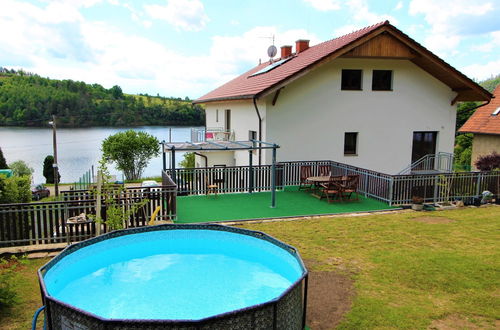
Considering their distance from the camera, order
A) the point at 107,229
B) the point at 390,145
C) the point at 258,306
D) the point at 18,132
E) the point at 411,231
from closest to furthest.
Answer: the point at 258,306
the point at 107,229
the point at 411,231
the point at 390,145
the point at 18,132

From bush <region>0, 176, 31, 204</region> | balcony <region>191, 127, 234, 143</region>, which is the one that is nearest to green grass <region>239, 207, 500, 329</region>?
balcony <region>191, 127, 234, 143</region>

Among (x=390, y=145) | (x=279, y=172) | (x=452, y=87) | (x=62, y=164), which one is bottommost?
(x=62, y=164)

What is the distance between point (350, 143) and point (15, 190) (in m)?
16.1

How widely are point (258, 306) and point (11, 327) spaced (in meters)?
3.74

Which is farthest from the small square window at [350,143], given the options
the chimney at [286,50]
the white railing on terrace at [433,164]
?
the chimney at [286,50]

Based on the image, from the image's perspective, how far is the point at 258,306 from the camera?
4211 mm

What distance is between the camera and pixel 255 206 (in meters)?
13.1

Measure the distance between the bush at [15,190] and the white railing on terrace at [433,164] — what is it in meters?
18.8

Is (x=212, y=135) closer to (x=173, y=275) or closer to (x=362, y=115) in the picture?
(x=362, y=115)

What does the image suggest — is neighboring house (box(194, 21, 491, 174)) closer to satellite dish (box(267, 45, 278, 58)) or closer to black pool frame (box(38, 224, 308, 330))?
satellite dish (box(267, 45, 278, 58))

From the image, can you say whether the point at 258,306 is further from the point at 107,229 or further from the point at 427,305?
the point at 107,229

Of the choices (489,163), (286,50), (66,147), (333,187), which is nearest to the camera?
(333,187)

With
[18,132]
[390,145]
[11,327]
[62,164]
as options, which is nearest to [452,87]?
[390,145]

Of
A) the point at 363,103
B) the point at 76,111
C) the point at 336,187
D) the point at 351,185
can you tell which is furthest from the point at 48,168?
the point at 76,111
